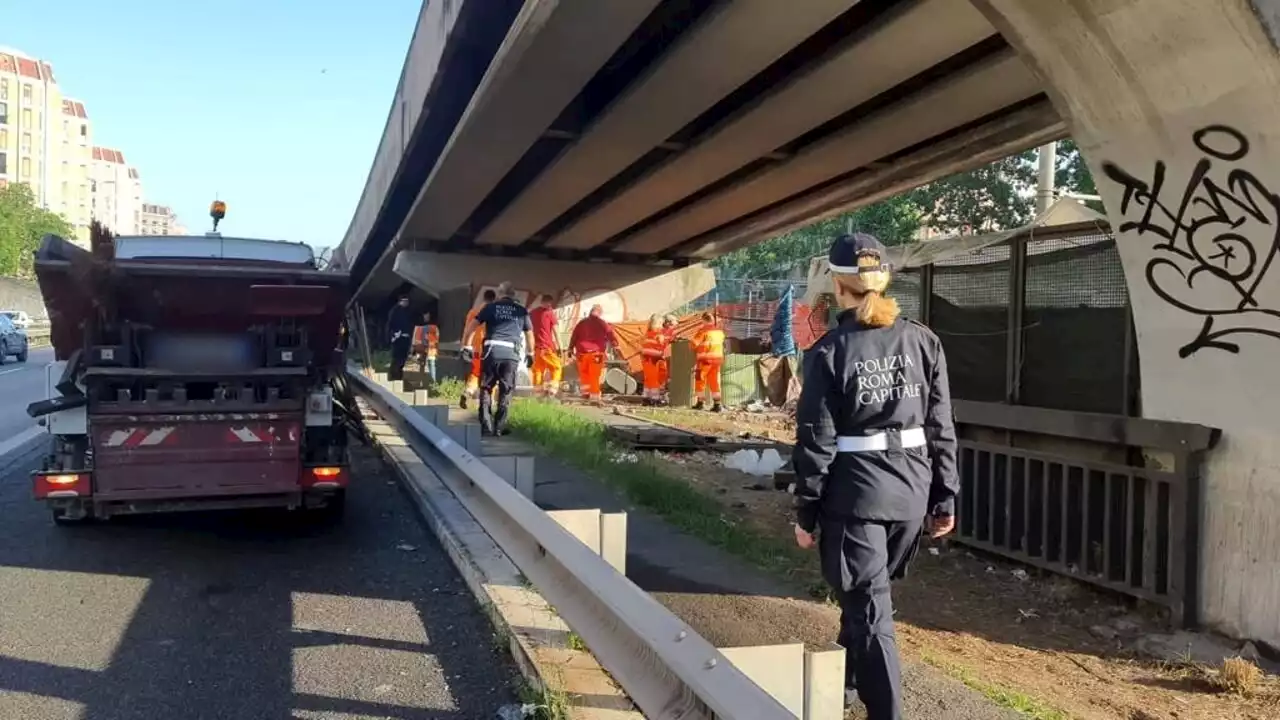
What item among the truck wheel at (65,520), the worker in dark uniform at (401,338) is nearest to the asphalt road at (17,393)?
the truck wheel at (65,520)

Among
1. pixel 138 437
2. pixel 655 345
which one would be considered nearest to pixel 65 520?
pixel 138 437

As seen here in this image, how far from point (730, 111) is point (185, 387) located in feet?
26.3

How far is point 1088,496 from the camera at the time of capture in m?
5.96

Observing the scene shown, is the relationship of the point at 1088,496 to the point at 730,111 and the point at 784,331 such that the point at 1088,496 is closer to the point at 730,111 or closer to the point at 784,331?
the point at 730,111

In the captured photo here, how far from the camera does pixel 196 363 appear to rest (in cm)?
726

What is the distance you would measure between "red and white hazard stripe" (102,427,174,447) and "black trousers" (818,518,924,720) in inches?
185

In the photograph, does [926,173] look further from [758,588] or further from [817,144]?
[758,588]

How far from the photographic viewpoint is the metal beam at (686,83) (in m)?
8.81

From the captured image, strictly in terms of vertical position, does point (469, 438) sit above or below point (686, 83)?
below

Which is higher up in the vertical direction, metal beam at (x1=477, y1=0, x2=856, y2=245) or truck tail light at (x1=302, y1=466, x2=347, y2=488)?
metal beam at (x1=477, y1=0, x2=856, y2=245)

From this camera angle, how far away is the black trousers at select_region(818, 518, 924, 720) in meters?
3.39

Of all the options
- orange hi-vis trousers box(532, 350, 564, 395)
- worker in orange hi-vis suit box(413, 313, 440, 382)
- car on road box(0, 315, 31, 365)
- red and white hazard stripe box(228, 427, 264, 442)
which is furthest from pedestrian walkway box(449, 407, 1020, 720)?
car on road box(0, 315, 31, 365)

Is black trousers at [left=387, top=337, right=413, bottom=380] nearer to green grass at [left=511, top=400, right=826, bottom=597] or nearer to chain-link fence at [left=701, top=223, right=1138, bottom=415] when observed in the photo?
green grass at [left=511, top=400, right=826, bottom=597]

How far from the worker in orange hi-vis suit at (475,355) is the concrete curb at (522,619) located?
369 cm
